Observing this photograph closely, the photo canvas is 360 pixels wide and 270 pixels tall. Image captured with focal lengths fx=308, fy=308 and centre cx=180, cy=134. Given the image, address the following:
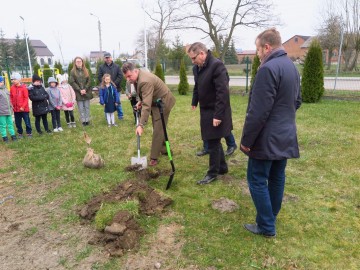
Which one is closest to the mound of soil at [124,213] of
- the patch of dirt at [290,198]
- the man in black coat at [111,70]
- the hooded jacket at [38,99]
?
the patch of dirt at [290,198]

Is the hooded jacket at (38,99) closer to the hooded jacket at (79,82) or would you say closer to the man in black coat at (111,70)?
the hooded jacket at (79,82)

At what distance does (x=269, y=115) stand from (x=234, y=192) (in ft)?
5.62

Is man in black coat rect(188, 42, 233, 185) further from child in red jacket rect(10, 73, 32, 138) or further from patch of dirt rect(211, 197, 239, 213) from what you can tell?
child in red jacket rect(10, 73, 32, 138)

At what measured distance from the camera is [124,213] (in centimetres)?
329

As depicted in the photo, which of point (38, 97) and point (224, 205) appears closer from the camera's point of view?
point (224, 205)

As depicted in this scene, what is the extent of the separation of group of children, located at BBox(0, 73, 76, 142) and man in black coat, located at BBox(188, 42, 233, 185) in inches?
183

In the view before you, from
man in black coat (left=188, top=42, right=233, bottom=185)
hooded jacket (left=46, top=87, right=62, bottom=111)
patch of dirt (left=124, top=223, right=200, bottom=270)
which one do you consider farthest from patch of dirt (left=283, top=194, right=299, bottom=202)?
hooded jacket (left=46, top=87, right=62, bottom=111)

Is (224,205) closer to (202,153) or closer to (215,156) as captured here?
(215,156)

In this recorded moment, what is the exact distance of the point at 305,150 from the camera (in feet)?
19.2

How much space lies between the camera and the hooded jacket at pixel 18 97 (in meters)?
7.00

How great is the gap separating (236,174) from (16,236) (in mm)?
3051

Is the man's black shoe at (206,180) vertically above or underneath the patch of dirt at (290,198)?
above

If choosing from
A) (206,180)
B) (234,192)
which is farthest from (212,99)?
(234,192)

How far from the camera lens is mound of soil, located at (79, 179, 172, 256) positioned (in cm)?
303
